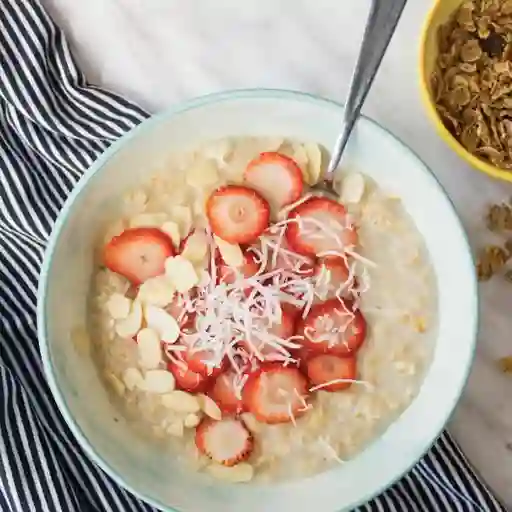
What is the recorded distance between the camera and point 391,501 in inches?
28.8

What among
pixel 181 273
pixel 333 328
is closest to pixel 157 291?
pixel 181 273

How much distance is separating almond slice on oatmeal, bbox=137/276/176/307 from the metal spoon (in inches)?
5.4

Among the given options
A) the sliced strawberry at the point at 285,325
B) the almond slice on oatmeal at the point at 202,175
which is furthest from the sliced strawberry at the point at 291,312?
the almond slice on oatmeal at the point at 202,175

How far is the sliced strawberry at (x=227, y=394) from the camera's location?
678mm

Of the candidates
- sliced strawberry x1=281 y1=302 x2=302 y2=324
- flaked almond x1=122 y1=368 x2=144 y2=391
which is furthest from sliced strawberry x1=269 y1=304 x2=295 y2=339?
flaked almond x1=122 y1=368 x2=144 y2=391

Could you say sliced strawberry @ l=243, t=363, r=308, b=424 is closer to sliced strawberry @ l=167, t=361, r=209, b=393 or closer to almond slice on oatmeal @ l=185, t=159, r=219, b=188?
sliced strawberry @ l=167, t=361, r=209, b=393

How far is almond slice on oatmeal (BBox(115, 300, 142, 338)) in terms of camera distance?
68 centimetres

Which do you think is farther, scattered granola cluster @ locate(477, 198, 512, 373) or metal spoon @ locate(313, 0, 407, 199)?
scattered granola cluster @ locate(477, 198, 512, 373)

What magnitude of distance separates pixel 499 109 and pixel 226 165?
8.0 inches

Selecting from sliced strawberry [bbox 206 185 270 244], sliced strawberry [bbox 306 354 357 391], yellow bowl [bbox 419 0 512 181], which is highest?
yellow bowl [bbox 419 0 512 181]

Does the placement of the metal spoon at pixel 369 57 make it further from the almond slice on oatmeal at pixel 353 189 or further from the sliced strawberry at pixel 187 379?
the sliced strawberry at pixel 187 379

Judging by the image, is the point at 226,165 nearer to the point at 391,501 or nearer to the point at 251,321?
the point at 251,321

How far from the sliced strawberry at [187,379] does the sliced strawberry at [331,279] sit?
10 centimetres

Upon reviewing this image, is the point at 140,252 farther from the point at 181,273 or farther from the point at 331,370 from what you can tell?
the point at 331,370
